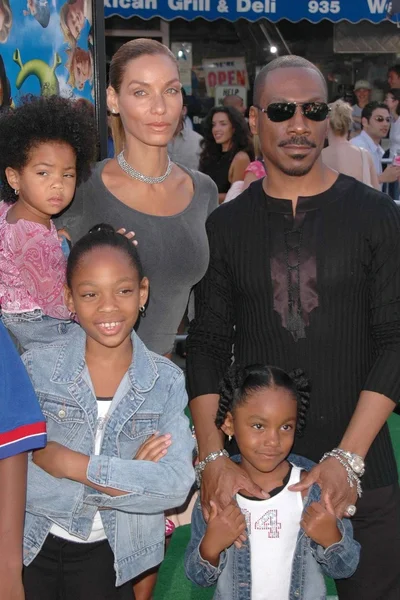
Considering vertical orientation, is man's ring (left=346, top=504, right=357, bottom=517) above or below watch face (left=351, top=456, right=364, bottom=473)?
below

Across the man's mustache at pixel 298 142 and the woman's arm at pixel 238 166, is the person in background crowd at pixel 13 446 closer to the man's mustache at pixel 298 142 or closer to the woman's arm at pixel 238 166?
the man's mustache at pixel 298 142

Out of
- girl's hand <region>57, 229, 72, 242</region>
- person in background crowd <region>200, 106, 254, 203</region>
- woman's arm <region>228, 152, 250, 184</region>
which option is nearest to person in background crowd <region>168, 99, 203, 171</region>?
person in background crowd <region>200, 106, 254, 203</region>

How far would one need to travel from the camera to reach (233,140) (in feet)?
30.4

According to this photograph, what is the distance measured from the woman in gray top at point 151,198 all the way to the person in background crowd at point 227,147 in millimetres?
5756

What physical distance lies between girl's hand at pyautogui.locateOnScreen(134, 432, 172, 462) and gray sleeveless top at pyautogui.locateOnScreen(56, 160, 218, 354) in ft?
2.46

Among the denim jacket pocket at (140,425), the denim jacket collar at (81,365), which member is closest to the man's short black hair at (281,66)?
the denim jacket collar at (81,365)

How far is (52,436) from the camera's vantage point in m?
2.61

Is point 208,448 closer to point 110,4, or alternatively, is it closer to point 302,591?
point 302,591

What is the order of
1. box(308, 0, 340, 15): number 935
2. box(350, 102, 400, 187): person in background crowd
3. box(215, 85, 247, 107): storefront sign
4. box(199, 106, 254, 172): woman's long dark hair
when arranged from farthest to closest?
box(215, 85, 247, 107): storefront sign
box(308, 0, 340, 15): number 935
box(350, 102, 400, 187): person in background crowd
box(199, 106, 254, 172): woman's long dark hair

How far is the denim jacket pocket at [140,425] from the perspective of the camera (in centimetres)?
263

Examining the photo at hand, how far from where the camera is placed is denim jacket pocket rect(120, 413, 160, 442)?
2.63m

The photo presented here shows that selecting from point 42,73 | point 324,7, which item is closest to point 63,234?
point 42,73

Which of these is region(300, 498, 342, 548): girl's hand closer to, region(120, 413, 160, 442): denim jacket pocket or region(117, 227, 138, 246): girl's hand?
region(120, 413, 160, 442): denim jacket pocket

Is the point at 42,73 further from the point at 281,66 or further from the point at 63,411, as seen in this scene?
the point at 63,411
